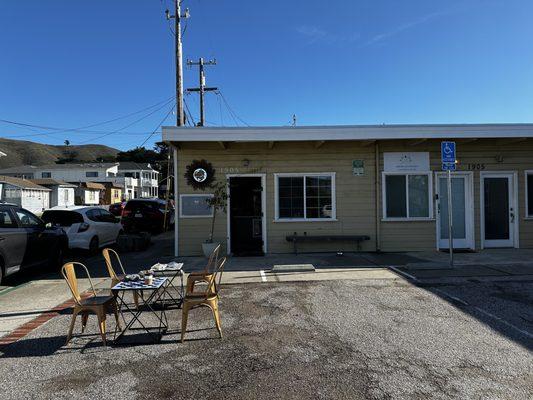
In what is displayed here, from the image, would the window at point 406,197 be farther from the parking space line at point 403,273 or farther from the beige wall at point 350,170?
the parking space line at point 403,273

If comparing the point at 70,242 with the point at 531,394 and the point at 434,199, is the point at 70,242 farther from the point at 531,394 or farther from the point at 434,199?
the point at 531,394

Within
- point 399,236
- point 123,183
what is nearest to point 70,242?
point 399,236

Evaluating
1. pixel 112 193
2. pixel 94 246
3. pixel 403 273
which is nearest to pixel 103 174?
pixel 112 193

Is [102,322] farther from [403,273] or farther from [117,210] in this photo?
[117,210]

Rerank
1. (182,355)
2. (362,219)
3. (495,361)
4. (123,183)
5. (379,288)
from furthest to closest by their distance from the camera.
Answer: (123,183) → (362,219) → (379,288) → (182,355) → (495,361)

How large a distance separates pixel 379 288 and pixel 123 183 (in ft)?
220

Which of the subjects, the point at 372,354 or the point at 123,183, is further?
the point at 123,183

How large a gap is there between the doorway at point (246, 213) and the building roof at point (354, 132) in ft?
4.58

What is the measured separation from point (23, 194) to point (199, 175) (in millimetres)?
34202

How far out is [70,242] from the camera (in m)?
11.6

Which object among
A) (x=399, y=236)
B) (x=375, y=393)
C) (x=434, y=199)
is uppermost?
(x=434, y=199)

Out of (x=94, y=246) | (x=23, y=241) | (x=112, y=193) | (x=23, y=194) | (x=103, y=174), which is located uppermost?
(x=103, y=174)

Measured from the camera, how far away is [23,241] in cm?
821

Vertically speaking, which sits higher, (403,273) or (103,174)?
(103,174)
